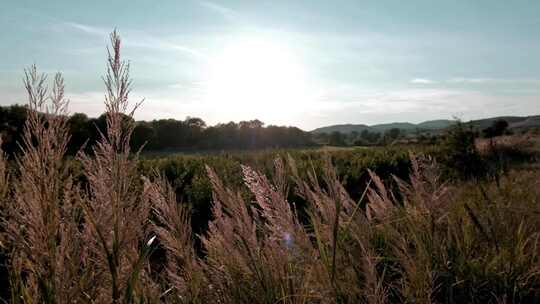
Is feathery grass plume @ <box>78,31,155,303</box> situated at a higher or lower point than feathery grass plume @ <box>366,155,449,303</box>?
higher

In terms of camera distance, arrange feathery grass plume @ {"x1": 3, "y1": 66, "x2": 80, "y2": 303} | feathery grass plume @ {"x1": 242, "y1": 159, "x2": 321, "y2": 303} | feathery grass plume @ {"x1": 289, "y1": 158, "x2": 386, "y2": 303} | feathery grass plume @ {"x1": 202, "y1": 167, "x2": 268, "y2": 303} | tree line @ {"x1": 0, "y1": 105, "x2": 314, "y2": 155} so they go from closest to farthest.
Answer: feathery grass plume @ {"x1": 3, "y1": 66, "x2": 80, "y2": 303} → feathery grass plume @ {"x1": 289, "y1": 158, "x2": 386, "y2": 303} → feathery grass plume @ {"x1": 242, "y1": 159, "x2": 321, "y2": 303} → feathery grass plume @ {"x1": 202, "y1": 167, "x2": 268, "y2": 303} → tree line @ {"x1": 0, "y1": 105, "x2": 314, "y2": 155}

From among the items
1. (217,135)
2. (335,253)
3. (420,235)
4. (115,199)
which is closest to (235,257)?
(335,253)

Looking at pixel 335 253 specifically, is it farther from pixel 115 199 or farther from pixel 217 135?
pixel 217 135

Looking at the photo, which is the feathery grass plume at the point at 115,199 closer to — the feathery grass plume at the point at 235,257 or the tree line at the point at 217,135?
the feathery grass plume at the point at 235,257

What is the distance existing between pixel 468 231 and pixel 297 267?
5.51 ft

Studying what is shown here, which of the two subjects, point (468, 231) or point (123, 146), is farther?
point (468, 231)

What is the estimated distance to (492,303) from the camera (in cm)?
252

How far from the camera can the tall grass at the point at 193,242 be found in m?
1.30

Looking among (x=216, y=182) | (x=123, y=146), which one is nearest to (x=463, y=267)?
(x=216, y=182)

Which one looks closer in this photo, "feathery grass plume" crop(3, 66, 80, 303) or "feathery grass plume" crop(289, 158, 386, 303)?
"feathery grass plume" crop(3, 66, 80, 303)

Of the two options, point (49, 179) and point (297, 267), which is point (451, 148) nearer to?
point (297, 267)

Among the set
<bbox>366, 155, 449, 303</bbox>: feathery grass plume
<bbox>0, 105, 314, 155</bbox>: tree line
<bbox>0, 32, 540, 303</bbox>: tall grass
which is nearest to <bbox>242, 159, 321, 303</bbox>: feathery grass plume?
<bbox>0, 32, 540, 303</bbox>: tall grass

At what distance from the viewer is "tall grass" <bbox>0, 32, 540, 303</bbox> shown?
4.28 ft

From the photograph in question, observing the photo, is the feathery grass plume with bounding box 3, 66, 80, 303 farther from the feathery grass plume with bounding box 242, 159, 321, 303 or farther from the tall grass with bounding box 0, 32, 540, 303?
the feathery grass plume with bounding box 242, 159, 321, 303
